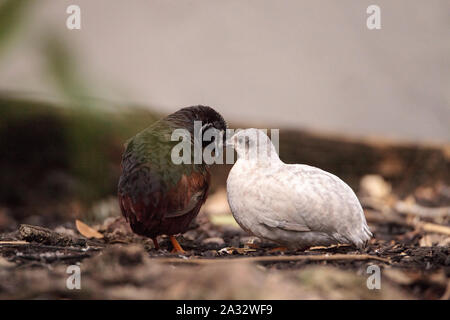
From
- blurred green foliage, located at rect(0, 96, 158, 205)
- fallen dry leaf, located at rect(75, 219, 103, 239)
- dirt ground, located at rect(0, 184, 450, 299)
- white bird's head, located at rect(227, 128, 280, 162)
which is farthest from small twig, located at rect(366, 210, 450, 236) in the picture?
blurred green foliage, located at rect(0, 96, 158, 205)

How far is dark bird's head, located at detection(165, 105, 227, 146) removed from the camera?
209cm

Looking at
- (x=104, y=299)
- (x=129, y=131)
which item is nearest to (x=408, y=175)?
(x=129, y=131)

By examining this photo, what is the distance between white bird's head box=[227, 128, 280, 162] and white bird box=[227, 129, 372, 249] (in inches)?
1.4

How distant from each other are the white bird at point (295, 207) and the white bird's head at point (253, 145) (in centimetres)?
4

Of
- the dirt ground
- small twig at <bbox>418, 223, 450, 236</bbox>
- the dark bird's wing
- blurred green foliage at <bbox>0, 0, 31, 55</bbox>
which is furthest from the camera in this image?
blurred green foliage at <bbox>0, 0, 31, 55</bbox>

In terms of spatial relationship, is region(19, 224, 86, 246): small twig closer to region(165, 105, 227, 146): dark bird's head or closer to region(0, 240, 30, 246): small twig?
region(0, 240, 30, 246): small twig

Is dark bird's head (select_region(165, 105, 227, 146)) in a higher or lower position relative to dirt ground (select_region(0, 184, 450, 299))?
higher

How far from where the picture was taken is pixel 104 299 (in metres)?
1.31

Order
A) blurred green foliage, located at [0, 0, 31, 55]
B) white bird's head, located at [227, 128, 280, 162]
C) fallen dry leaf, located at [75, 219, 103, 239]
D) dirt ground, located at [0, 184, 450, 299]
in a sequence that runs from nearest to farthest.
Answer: dirt ground, located at [0, 184, 450, 299], white bird's head, located at [227, 128, 280, 162], fallen dry leaf, located at [75, 219, 103, 239], blurred green foliage, located at [0, 0, 31, 55]

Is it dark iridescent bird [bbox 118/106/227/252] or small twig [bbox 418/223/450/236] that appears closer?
dark iridescent bird [bbox 118/106/227/252]

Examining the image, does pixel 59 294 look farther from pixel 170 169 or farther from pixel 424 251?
pixel 424 251

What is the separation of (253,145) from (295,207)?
325mm

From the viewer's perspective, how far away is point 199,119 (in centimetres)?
215

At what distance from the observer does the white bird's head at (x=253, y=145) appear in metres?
2.05
